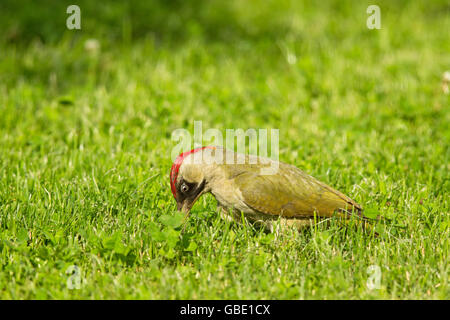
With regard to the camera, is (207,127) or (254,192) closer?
(254,192)

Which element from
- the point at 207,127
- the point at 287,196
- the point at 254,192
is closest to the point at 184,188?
the point at 254,192

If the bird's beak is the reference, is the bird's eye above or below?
above

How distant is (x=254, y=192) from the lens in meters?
4.06

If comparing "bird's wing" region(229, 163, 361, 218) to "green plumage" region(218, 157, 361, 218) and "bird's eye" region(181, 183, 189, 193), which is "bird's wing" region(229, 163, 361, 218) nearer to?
"green plumage" region(218, 157, 361, 218)

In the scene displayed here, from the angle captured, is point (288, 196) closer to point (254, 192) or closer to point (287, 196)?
point (287, 196)

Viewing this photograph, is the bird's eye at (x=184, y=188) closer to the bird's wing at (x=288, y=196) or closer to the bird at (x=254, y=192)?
the bird at (x=254, y=192)

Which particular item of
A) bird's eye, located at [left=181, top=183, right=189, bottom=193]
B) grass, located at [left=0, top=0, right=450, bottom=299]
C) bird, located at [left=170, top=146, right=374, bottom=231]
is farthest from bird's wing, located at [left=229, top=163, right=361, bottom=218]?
bird's eye, located at [left=181, top=183, right=189, bottom=193]

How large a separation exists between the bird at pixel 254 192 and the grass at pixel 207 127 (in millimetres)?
113

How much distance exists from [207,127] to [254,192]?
2.26 m

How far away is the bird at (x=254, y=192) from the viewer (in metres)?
4.07

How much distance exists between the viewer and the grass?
3625 mm

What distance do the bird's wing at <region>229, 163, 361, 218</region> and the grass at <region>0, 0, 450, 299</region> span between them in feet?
0.51
